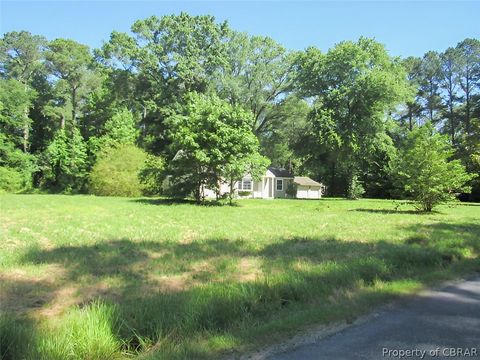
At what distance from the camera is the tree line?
4391 centimetres

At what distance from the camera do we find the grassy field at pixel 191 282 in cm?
450

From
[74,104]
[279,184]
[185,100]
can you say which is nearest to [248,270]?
[185,100]

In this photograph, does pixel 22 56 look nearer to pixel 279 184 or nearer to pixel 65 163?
pixel 65 163

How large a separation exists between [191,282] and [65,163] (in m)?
47.0

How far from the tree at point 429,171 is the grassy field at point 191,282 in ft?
29.4

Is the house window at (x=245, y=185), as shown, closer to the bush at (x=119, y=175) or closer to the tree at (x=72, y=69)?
the bush at (x=119, y=175)

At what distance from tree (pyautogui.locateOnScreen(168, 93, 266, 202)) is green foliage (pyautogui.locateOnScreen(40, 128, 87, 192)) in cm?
2509

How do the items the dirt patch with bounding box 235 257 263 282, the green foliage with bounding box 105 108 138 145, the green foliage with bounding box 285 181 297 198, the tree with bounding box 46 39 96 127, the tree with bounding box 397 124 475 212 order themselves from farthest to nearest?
1. the tree with bounding box 46 39 96 127
2. the green foliage with bounding box 285 181 297 198
3. the green foliage with bounding box 105 108 138 145
4. the tree with bounding box 397 124 475 212
5. the dirt patch with bounding box 235 257 263 282

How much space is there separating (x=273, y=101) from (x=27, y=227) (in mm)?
41712

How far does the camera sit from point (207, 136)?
2598cm

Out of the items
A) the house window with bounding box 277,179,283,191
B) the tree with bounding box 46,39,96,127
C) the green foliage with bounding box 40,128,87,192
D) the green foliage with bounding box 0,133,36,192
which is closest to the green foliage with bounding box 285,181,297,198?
the house window with bounding box 277,179,283,191

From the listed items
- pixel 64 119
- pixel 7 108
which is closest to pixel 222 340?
pixel 7 108

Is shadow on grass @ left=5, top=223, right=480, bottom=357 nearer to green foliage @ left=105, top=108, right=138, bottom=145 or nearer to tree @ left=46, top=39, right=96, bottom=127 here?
green foliage @ left=105, top=108, right=138, bottom=145

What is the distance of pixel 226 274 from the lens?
293 inches
